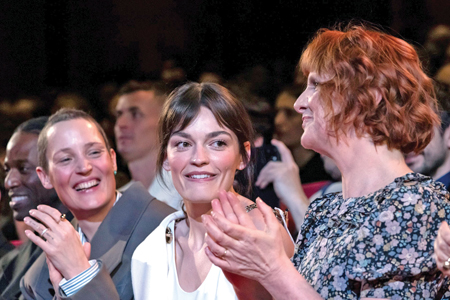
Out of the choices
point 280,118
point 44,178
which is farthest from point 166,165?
point 280,118

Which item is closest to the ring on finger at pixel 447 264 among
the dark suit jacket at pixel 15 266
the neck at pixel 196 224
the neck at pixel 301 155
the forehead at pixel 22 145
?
the neck at pixel 196 224

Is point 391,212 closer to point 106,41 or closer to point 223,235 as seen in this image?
point 223,235

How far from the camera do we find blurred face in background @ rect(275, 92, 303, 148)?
2.52 m

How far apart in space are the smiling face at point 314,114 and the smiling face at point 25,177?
1.82 m

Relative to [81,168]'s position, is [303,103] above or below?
above

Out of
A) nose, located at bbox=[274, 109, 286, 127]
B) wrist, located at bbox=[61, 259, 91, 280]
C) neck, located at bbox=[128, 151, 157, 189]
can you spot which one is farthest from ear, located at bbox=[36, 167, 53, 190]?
nose, located at bbox=[274, 109, 286, 127]

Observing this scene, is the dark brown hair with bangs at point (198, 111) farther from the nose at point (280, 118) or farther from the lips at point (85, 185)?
the nose at point (280, 118)

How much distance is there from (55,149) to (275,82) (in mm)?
1126

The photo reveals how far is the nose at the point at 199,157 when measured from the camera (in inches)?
60.7

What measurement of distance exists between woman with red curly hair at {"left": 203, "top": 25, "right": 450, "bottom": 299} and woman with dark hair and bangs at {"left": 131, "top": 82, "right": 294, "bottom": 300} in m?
0.35

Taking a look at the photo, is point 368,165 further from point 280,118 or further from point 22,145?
point 22,145

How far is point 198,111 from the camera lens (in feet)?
5.28

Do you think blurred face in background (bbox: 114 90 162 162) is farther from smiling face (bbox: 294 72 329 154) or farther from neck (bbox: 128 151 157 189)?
smiling face (bbox: 294 72 329 154)

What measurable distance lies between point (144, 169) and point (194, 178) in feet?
5.09
